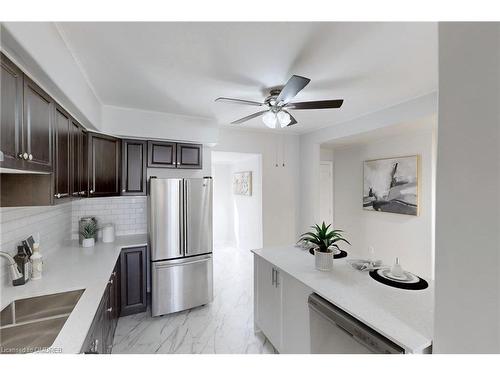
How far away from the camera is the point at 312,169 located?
406cm

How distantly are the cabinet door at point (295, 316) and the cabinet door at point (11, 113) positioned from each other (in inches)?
71.8

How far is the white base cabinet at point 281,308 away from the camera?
1669 millimetres

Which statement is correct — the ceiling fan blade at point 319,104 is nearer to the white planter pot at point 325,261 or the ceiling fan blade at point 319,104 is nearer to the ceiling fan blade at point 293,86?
the ceiling fan blade at point 293,86

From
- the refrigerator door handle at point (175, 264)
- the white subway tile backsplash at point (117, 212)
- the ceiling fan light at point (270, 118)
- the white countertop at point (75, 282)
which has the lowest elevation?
the refrigerator door handle at point (175, 264)

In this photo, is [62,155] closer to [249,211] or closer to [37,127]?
[37,127]

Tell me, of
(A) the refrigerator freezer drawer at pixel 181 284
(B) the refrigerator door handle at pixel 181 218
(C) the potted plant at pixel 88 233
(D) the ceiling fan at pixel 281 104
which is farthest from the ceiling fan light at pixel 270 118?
(C) the potted plant at pixel 88 233

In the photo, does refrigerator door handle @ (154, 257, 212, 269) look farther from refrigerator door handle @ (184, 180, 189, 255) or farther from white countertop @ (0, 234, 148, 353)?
white countertop @ (0, 234, 148, 353)

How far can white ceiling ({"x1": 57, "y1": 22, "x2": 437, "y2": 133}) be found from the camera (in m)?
1.37

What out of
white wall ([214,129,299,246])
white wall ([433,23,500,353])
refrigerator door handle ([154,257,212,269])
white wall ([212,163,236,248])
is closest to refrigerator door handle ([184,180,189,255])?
refrigerator door handle ([154,257,212,269])

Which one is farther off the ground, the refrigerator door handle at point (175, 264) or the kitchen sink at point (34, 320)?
the kitchen sink at point (34, 320)

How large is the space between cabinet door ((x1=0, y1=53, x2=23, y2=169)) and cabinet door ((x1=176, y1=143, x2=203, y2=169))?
194cm
